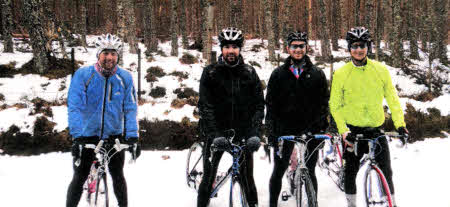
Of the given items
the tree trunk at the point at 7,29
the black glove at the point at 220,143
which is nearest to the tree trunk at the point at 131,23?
the tree trunk at the point at 7,29

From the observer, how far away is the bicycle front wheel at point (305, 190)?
3232mm

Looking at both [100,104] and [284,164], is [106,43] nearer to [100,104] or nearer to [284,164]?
[100,104]

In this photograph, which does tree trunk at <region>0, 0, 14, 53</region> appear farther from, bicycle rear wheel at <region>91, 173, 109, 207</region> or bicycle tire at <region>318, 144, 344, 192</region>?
bicycle tire at <region>318, 144, 344, 192</region>

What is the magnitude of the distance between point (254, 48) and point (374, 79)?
2360cm

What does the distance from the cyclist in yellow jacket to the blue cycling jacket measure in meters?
2.54

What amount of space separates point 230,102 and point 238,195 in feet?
3.46

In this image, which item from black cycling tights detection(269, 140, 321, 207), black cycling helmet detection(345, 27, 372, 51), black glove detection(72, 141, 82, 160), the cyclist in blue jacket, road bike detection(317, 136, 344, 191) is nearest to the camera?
black glove detection(72, 141, 82, 160)

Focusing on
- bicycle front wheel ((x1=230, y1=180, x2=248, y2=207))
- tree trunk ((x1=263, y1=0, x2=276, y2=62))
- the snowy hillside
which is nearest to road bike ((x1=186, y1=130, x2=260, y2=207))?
bicycle front wheel ((x1=230, y1=180, x2=248, y2=207))

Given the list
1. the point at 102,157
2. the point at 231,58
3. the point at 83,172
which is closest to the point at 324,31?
the point at 231,58

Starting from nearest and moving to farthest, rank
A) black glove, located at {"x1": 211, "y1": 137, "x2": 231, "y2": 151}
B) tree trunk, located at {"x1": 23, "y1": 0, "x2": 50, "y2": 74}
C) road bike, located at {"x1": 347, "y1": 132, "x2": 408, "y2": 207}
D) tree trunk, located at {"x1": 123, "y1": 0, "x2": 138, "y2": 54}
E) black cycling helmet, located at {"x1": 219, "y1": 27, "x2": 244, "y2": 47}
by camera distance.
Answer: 1. black glove, located at {"x1": 211, "y1": 137, "x2": 231, "y2": 151}
2. road bike, located at {"x1": 347, "y1": 132, "x2": 408, "y2": 207}
3. black cycling helmet, located at {"x1": 219, "y1": 27, "x2": 244, "y2": 47}
4. tree trunk, located at {"x1": 23, "y1": 0, "x2": 50, "y2": 74}
5. tree trunk, located at {"x1": 123, "y1": 0, "x2": 138, "y2": 54}

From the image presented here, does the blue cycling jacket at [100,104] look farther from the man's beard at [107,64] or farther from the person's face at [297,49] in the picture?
the person's face at [297,49]

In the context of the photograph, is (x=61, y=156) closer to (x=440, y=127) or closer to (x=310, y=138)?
(x=310, y=138)

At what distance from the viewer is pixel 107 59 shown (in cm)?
328

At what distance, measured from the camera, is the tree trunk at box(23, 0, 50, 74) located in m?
12.2
